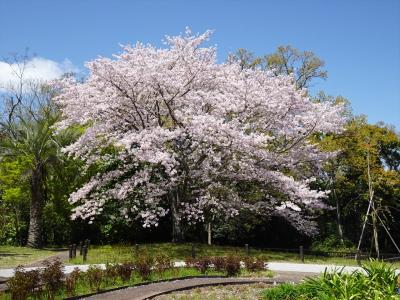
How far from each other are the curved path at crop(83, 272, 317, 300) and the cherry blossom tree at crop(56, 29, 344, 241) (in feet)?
22.7

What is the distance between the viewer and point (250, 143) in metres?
20.6

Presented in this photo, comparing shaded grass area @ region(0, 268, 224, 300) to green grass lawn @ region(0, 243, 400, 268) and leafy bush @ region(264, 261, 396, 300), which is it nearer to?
leafy bush @ region(264, 261, 396, 300)

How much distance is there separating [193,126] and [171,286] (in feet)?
31.1

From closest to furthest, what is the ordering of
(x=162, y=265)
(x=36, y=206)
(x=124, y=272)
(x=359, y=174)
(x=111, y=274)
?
(x=111, y=274), (x=124, y=272), (x=162, y=265), (x=36, y=206), (x=359, y=174)

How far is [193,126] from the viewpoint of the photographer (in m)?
20.9

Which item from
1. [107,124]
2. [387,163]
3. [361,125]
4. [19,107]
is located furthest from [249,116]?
[19,107]

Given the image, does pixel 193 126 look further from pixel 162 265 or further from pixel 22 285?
pixel 22 285

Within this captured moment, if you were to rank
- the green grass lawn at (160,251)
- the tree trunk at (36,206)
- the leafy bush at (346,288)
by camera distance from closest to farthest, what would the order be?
the leafy bush at (346,288)
the green grass lawn at (160,251)
the tree trunk at (36,206)

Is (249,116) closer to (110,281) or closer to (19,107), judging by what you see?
(110,281)

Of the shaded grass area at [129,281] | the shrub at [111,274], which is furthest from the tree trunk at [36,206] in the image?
the shrub at [111,274]

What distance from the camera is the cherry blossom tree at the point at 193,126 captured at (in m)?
21.1

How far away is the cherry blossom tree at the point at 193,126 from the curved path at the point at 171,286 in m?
6.91

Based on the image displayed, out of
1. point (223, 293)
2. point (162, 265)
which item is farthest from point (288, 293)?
point (162, 265)

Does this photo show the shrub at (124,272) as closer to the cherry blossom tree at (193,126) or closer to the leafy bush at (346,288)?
the leafy bush at (346,288)
